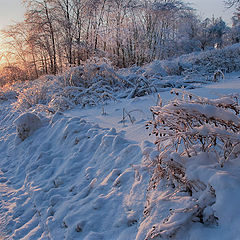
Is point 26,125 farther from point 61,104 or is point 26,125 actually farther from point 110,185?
point 110,185

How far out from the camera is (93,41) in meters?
14.9

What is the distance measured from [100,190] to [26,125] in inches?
96.2

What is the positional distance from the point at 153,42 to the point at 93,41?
4.45 m

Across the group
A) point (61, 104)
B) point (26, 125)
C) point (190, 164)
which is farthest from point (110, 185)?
point (61, 104)

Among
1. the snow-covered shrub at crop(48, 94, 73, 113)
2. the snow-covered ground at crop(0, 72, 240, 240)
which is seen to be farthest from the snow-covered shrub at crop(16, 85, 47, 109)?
the snow-covered ground at crop(0, 72, 240, 240)

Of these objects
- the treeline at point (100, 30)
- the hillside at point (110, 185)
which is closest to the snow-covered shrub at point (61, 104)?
the hillside at point (110, 185)

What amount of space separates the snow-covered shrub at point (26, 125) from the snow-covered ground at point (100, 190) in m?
0.46

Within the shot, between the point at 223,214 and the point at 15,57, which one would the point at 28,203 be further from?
the point at 15,57

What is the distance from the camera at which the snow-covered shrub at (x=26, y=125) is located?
3.63 m

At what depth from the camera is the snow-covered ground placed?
90 centimetres

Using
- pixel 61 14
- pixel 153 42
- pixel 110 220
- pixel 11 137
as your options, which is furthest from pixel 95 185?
pixel 153 42

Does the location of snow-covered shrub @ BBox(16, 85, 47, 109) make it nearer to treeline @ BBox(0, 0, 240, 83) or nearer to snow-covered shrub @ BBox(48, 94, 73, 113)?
snow-covered shrub @ BBox(48, 94, 73, 113)

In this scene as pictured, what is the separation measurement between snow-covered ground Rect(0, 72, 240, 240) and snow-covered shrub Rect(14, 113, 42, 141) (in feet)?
1.50

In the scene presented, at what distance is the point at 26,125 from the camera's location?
3.65 metres
